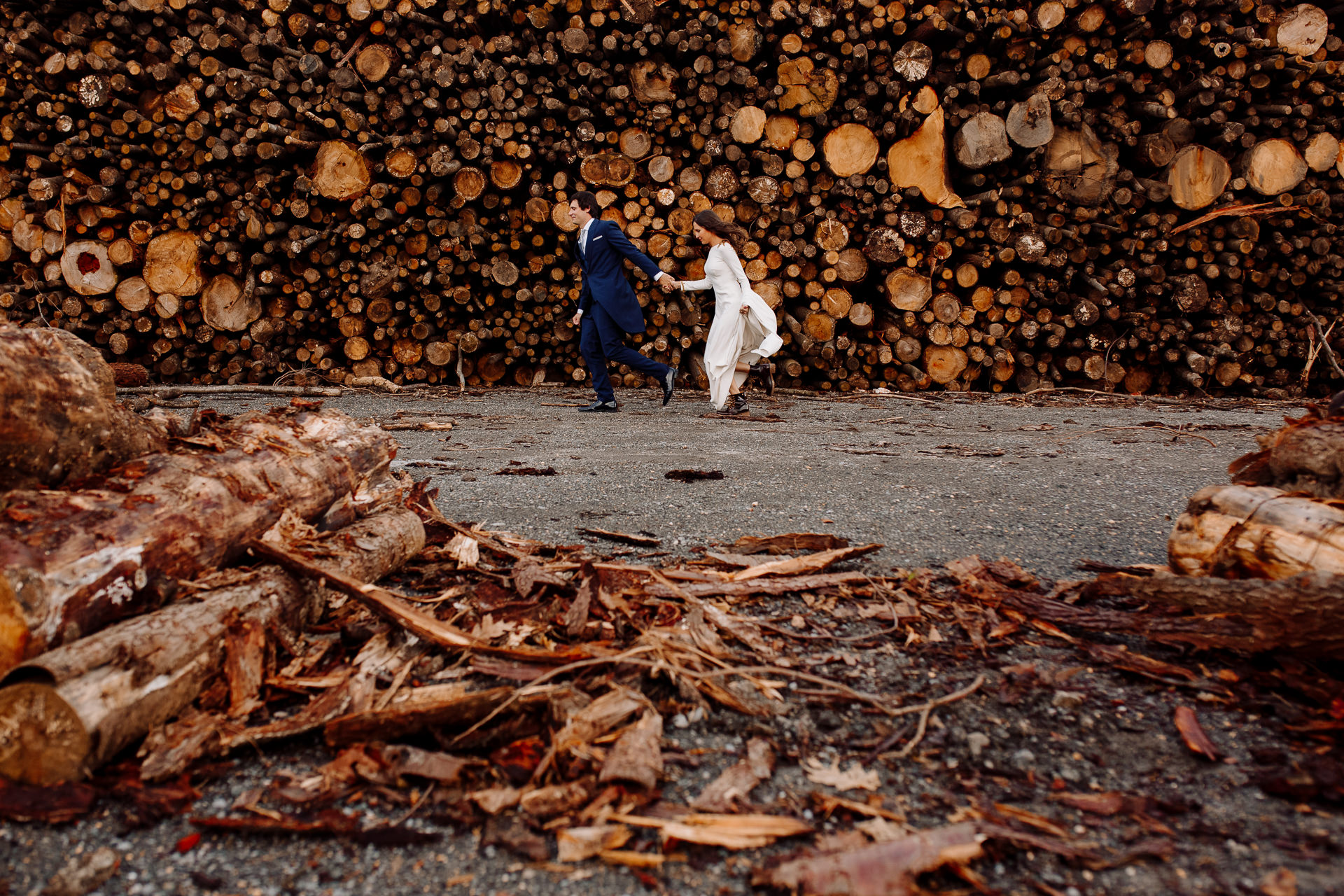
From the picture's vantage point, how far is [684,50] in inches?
273

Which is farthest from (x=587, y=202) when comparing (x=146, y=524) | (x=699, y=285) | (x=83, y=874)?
(x=83, y=874)

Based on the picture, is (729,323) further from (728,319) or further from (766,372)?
(766,372)

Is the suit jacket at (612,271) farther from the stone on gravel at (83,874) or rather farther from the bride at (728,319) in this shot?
the stone on gravel at (83,874)

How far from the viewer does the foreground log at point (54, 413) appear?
1.54 m

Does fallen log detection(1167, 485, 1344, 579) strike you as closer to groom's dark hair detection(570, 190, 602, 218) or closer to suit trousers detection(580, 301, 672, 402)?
suit trousers detection(580, 301, 672, 402)

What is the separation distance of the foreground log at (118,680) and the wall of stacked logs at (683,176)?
20.7 feet

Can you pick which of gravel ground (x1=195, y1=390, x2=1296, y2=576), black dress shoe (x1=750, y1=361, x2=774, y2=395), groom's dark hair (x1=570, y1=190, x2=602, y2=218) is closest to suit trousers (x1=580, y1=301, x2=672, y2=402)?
gravel ground (x1=195, y1=390, x2=1296, y2=576)

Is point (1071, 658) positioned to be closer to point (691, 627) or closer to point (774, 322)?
point (691, 627)

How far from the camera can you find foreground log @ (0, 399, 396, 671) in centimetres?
135

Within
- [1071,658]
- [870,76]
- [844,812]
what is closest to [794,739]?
[844,812]

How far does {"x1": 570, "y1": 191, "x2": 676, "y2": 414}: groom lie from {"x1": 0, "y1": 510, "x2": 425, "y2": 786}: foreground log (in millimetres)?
4794

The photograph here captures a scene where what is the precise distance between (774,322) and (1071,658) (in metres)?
4.98

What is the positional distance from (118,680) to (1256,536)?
2.65 m

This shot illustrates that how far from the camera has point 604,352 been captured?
6477 mm
